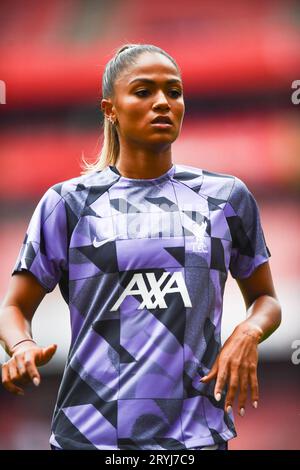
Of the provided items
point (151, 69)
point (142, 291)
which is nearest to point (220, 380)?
point (142, 291)

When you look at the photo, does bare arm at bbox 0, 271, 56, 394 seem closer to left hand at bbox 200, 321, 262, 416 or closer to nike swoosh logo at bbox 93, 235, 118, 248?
nike swoosh logo at bbox 93, 235, 118, 248

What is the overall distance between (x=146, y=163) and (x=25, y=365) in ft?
2.33

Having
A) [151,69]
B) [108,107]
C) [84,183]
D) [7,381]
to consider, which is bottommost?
[7,381]

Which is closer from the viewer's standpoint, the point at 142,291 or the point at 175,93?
the point at 142,291

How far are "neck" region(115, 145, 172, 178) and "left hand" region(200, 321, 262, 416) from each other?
1.84 feet

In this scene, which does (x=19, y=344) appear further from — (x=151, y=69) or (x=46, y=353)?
(x=151, y=69)

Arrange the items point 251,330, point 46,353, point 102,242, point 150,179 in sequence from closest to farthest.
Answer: point 46,353, point 251,330, point 102,242, point 150,179

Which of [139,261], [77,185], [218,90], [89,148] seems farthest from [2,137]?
[139,261]

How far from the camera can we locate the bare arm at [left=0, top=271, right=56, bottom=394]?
202cm

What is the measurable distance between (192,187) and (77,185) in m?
0.32

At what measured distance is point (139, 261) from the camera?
7.32 feet

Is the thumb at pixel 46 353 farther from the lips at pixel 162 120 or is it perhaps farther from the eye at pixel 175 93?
the eye at pixel 175 93

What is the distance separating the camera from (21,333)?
2.17 m

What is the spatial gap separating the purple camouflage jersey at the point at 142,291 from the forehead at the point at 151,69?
27 cm
